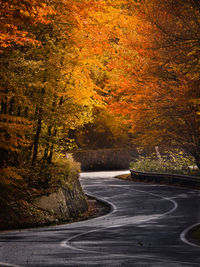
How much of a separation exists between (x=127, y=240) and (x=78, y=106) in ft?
26.4

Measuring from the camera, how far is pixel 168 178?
27.0 m

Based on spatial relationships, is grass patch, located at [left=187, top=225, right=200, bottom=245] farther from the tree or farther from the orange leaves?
the orange leaves

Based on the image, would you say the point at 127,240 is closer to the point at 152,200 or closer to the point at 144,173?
the point at 152,200

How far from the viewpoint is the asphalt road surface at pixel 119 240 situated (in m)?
8.11

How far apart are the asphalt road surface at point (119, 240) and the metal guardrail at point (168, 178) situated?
5535 mm

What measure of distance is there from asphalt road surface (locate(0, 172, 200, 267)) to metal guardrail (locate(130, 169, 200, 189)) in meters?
5.54

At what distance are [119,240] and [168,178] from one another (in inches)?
668

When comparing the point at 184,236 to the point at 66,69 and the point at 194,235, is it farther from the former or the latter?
the point at 66,69

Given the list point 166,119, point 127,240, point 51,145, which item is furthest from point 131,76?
point 127,240

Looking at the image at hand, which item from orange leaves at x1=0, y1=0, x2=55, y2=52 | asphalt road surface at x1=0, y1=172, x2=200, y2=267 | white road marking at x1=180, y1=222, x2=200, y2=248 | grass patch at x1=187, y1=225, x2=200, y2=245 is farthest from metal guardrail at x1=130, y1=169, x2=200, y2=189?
orange leaves at x1=0, y1=0, x2=55, y2=52

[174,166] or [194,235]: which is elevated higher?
[174,166]

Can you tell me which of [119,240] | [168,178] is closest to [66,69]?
[119,240]

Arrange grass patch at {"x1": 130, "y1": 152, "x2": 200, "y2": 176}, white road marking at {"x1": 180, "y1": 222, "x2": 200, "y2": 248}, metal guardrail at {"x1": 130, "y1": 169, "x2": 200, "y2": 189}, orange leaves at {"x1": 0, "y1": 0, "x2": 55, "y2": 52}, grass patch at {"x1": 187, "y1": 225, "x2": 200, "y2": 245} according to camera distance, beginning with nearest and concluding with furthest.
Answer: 1. white road marking at {"x1": 180, "y1": 222, "x2": 200, "y2": 248}
2. grass patch at {"x1": 187, "y1": 225, "x2": 200, "y2": 245}
3. orange leaves at {"x1": 0, "y1": 0, "x2": 55, "y2": 52}
4. metal guardrail at {"x1": 130, "y1": 169, "x2": 200, "y2": 189}
5. grass patch at {"x1": 130, "y1": 152, "x2": 200, "y2": 176}

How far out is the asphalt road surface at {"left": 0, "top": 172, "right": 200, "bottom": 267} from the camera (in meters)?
8.11
